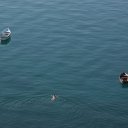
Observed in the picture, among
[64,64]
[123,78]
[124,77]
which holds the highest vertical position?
[64,64]

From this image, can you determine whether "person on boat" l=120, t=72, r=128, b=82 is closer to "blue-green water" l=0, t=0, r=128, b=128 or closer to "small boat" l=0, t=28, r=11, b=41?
"blue-green water" l=0, t=0, r=128, b=128

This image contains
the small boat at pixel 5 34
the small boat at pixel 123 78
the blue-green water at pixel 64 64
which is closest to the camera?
the blue-green water at pixel 64 64

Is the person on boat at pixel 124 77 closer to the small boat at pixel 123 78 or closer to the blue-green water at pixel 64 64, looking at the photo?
the small boat at pixel 123 78

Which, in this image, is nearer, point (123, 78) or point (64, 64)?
point (123, 78)

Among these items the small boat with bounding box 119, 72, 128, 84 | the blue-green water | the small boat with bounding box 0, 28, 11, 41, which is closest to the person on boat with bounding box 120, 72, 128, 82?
the small boat with bounding box 119, 72, 128, 84

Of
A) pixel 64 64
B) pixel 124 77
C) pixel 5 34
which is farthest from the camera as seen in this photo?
pixel 5 34

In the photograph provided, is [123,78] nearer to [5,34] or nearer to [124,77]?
[124,77]

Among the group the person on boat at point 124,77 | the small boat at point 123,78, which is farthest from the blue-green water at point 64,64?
the person on boat at point 124,77

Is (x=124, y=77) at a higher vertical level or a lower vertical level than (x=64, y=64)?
lower

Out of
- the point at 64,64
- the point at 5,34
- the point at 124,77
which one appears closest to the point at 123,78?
the point at 124,77
